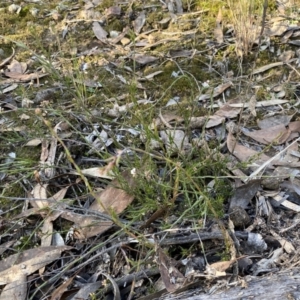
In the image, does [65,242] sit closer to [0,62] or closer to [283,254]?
[283,254]

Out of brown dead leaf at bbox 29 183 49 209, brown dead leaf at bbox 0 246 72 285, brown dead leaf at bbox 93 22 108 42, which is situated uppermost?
brown dead leaf at bbox 93 22 108 42

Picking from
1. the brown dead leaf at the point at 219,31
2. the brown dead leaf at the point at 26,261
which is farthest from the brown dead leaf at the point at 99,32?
the brown dead leaf at the point at 26,261

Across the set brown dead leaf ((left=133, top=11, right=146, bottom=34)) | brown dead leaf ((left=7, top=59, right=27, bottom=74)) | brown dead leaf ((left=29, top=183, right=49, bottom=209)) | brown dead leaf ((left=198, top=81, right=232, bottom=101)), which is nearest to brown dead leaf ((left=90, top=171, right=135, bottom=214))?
brown dead leaf ((left=29, top=183, right=49, bottom=209))

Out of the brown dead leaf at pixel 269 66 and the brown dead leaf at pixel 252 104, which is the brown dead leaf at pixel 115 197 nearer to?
the brown dead leaf at pixel 252 104

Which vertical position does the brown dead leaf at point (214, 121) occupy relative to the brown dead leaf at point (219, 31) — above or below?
below

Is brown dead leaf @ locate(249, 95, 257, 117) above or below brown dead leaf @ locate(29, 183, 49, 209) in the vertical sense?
above

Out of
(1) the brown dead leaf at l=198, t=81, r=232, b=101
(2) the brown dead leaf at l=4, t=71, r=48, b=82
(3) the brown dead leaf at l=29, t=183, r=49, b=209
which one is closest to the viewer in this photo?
(3) the brown dead leaf at l=29, t=183, r=49, b=209

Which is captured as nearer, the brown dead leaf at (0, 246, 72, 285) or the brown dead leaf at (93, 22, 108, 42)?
the brown dead leaf at (0, 246, 72, 285)

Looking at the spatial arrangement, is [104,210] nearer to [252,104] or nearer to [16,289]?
[16,289]

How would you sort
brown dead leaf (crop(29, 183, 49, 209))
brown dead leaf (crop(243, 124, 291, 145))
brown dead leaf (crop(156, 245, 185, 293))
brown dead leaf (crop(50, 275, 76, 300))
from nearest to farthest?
brown dead leaf (crop(156, 245, 185, 293)) → brown dead leaf (crop(50, 275, 76, 300)) → brown dead leaf (crop(29, 183, 49, 209)) → brown dead leaf (crop(243, 124, 291, 145))

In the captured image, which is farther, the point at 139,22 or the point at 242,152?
the point at 139,22

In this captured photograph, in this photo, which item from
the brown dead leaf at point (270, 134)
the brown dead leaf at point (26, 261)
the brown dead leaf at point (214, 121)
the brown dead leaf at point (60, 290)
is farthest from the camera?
the brown dead leaf at point (214, 121)

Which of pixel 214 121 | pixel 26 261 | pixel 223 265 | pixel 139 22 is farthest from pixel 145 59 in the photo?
pixel 223 265

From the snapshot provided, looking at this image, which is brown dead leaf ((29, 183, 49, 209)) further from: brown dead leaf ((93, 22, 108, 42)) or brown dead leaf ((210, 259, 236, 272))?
brown dead leaf ((93, 22, 108, 42))
